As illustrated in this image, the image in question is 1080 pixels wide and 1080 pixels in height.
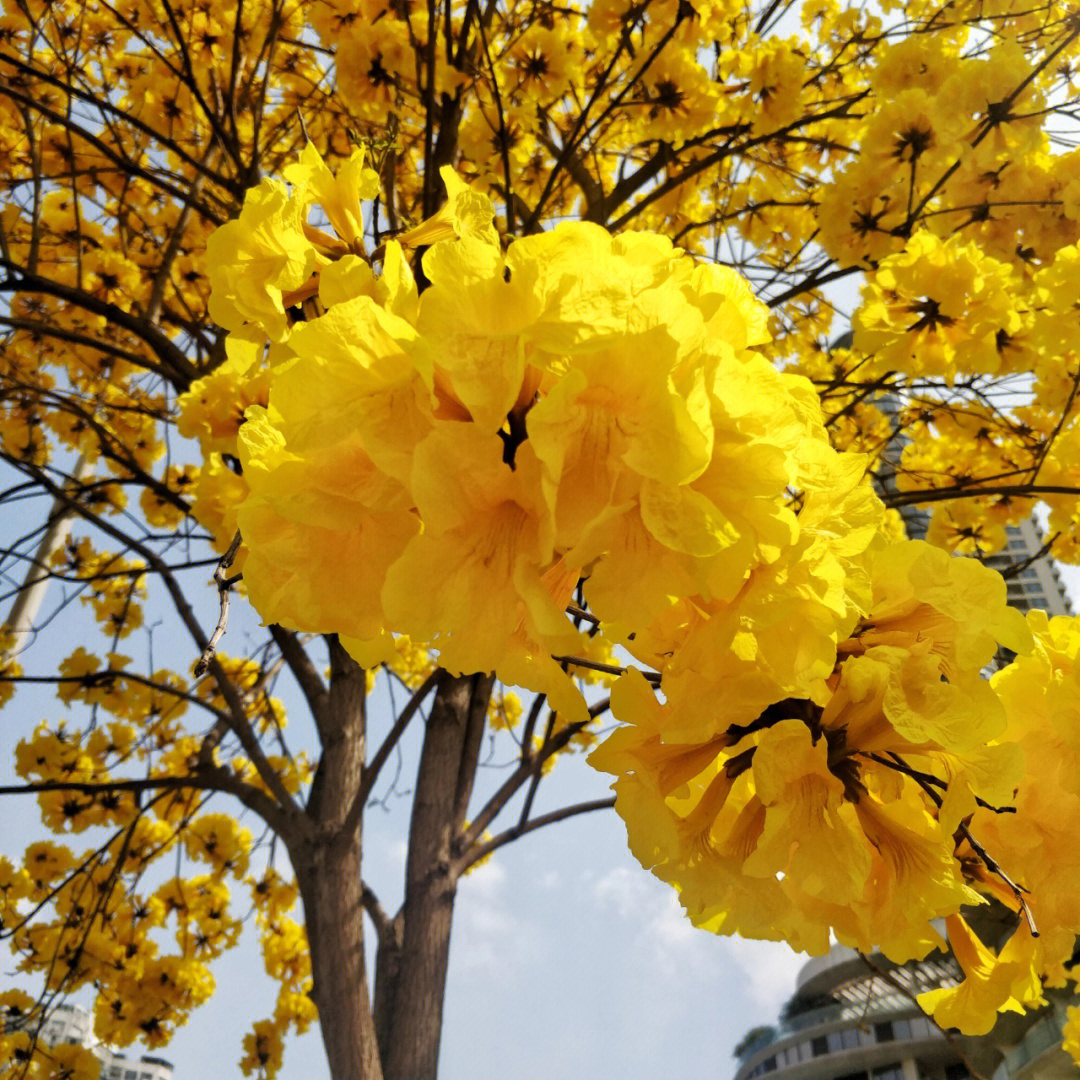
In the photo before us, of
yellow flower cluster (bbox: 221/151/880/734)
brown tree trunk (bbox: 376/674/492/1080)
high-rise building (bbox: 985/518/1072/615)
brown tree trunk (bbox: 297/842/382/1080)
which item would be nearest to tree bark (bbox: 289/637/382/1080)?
brown tree trunk (bbox: 297/842/382/1080)

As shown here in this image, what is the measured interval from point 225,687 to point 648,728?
2.32 metres

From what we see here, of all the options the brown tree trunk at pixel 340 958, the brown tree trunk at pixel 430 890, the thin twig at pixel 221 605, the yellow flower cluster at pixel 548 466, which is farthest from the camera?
the brown tree trunk at pixel 430 890

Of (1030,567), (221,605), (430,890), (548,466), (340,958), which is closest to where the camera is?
(548,466)

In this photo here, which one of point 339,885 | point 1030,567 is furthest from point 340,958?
point 1030,567

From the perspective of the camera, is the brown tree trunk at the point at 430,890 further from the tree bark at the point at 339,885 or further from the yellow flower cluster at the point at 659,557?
the yellow flower cluster at the point at 659,557

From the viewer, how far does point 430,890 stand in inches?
110

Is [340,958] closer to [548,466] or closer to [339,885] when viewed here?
[339,885]

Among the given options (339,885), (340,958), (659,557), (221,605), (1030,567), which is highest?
(1030,567)

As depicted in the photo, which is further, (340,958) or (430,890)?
(430,890)

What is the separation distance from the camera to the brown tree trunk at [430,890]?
2.59 metres

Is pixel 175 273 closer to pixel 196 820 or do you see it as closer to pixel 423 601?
pixel 196 820

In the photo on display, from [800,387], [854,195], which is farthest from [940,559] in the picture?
[854,195]

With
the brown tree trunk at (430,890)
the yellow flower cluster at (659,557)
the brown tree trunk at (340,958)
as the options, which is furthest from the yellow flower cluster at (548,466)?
the brown tree trunk at (340,958)

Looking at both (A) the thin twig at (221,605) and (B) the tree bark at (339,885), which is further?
(B) the tree bark at (339,885)
